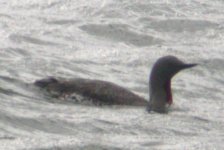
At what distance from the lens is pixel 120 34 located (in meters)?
23.9

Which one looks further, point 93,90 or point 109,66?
point 109,66

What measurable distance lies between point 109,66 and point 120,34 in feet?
10.1

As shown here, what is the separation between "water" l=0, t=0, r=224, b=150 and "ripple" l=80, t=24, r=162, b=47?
2cm

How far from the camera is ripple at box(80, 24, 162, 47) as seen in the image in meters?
23.5

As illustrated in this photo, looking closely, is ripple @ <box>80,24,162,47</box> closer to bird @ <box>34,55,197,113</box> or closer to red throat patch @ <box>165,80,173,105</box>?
red throat patch @ <box>165,80,173,105</box>

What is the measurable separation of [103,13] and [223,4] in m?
2.83

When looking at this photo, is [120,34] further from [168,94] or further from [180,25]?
[168,94]

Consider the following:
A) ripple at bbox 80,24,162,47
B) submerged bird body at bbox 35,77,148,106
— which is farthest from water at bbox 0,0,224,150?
submerged bird body at bbox 35,77,148,106

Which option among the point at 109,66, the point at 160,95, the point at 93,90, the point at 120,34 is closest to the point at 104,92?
the point at 93,90

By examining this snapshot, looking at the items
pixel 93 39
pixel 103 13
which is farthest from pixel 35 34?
pixel 103 13

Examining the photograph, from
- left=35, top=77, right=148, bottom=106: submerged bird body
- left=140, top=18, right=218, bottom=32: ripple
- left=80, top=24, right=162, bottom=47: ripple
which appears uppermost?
left=35, top=77, right=148, bottom=106: submerged bird body

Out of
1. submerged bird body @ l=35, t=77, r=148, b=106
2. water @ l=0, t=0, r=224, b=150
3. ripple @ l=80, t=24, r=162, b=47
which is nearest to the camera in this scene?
water @ l=0, t=0, r=224, b=150

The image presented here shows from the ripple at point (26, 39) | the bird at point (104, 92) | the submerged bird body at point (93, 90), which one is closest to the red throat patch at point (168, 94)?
the bird at point (104, 92)

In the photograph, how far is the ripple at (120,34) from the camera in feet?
77.1
